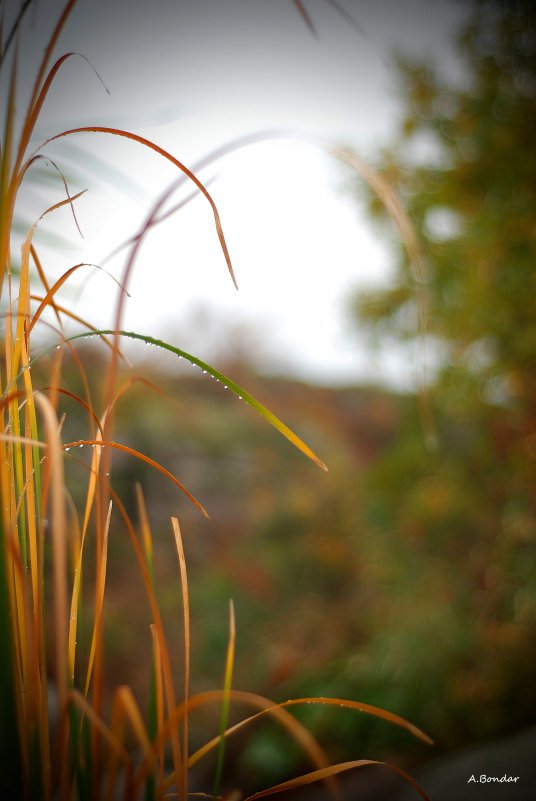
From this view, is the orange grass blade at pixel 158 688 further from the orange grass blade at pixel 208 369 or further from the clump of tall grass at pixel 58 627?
the orange grass blade at pixel 208 369

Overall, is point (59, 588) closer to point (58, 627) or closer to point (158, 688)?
point (58, 627)

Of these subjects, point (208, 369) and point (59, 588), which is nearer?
point (59, 588)

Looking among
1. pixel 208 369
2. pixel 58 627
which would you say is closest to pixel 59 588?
pixel 58 627

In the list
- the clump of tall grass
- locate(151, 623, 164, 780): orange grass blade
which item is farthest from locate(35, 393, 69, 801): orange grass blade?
locate(151, 623, 164, 780): orange grass blade

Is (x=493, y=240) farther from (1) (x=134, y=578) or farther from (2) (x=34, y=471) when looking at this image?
(1) (x=134, y=578)

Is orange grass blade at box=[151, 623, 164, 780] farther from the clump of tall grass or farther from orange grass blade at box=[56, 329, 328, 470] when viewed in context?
orange grass blade at box=[56, 329, 328, 470]

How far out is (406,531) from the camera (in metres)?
2.54

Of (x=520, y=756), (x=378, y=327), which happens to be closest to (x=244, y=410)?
(x=378, y=327)

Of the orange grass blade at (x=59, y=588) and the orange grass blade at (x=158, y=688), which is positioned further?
the orange grass blade at (x=158, y=688)

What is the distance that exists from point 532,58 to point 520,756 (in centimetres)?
241

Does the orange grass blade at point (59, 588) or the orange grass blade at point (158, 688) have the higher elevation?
the orange grass blade at point (59, 588)

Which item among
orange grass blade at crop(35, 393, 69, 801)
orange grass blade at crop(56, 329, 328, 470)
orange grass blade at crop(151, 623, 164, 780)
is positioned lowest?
orange grass blade at crop(151, 623, 164, 780)

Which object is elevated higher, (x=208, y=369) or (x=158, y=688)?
(x=208, y=369)

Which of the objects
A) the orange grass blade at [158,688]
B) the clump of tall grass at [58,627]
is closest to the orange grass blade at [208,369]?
the clump of tall grass at [58,627]
